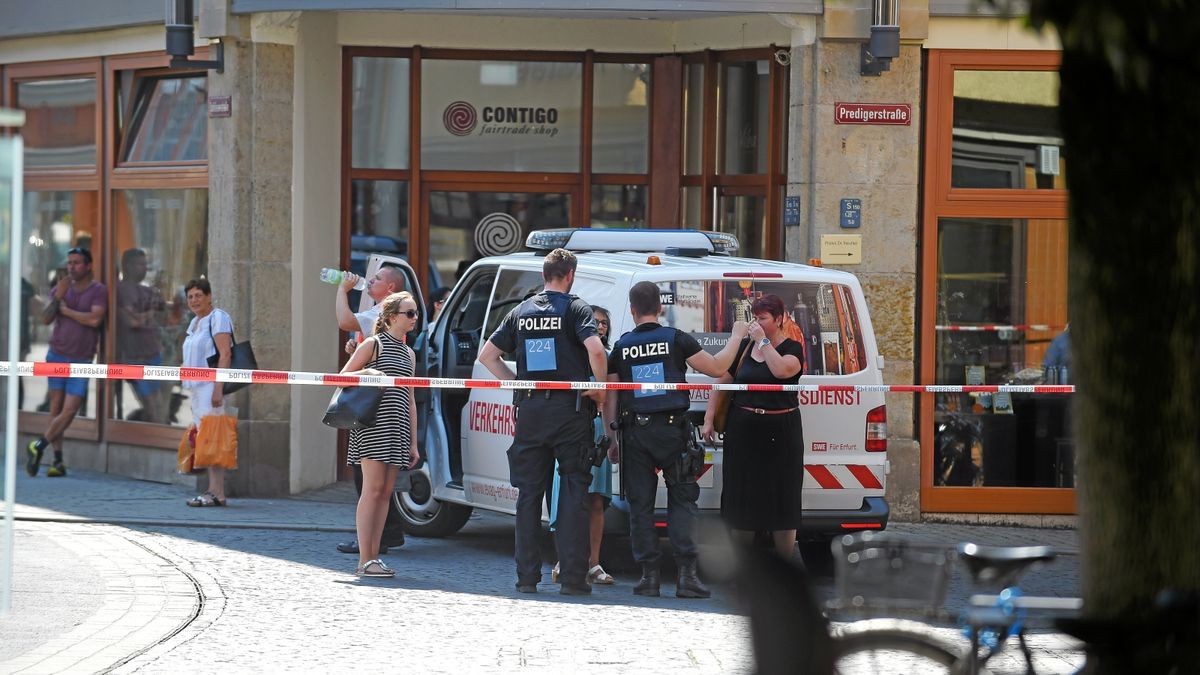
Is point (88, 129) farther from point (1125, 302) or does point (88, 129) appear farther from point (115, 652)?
point (1125, 302)

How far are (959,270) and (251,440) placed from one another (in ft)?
18.2

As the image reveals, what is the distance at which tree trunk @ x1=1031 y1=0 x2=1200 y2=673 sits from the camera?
4488mm

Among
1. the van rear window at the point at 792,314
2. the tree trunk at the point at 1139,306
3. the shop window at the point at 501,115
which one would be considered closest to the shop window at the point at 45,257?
the shop window at the point at 501,115

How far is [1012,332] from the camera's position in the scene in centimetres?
1318

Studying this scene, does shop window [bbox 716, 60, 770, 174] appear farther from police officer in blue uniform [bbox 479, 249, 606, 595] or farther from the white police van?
police officer in blue uniform [bbox 479, 249, 606, 595]

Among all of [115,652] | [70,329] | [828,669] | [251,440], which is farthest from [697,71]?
[828,669]

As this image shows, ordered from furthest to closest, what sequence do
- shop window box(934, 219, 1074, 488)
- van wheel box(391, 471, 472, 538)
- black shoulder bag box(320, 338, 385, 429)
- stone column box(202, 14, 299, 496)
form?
stone column box(202, 14, 299, 496)
shop window box(934, 219, 1074, 488)
van wheel box(391, 471, 472, 538)
black shoulder bag box(320, 338, 385, 429)

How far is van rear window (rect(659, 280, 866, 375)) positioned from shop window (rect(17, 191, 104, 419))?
24.0ft

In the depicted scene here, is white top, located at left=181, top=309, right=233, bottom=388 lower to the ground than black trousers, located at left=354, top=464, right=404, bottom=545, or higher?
higher

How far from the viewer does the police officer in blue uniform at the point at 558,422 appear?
9.43 meters

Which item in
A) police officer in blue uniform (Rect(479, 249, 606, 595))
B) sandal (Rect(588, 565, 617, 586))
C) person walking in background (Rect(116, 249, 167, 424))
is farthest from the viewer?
person walking in background (Rect(116, 249, 167, 424))

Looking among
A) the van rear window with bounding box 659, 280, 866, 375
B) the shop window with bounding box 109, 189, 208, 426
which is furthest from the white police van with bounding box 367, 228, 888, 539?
the shop window with bounding box 109, 189, 208, 426

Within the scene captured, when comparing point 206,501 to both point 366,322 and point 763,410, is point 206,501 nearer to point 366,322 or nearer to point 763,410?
point 366,322

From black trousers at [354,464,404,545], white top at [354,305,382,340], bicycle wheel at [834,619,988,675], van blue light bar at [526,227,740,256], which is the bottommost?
black trousers at [354,464,404,545]
